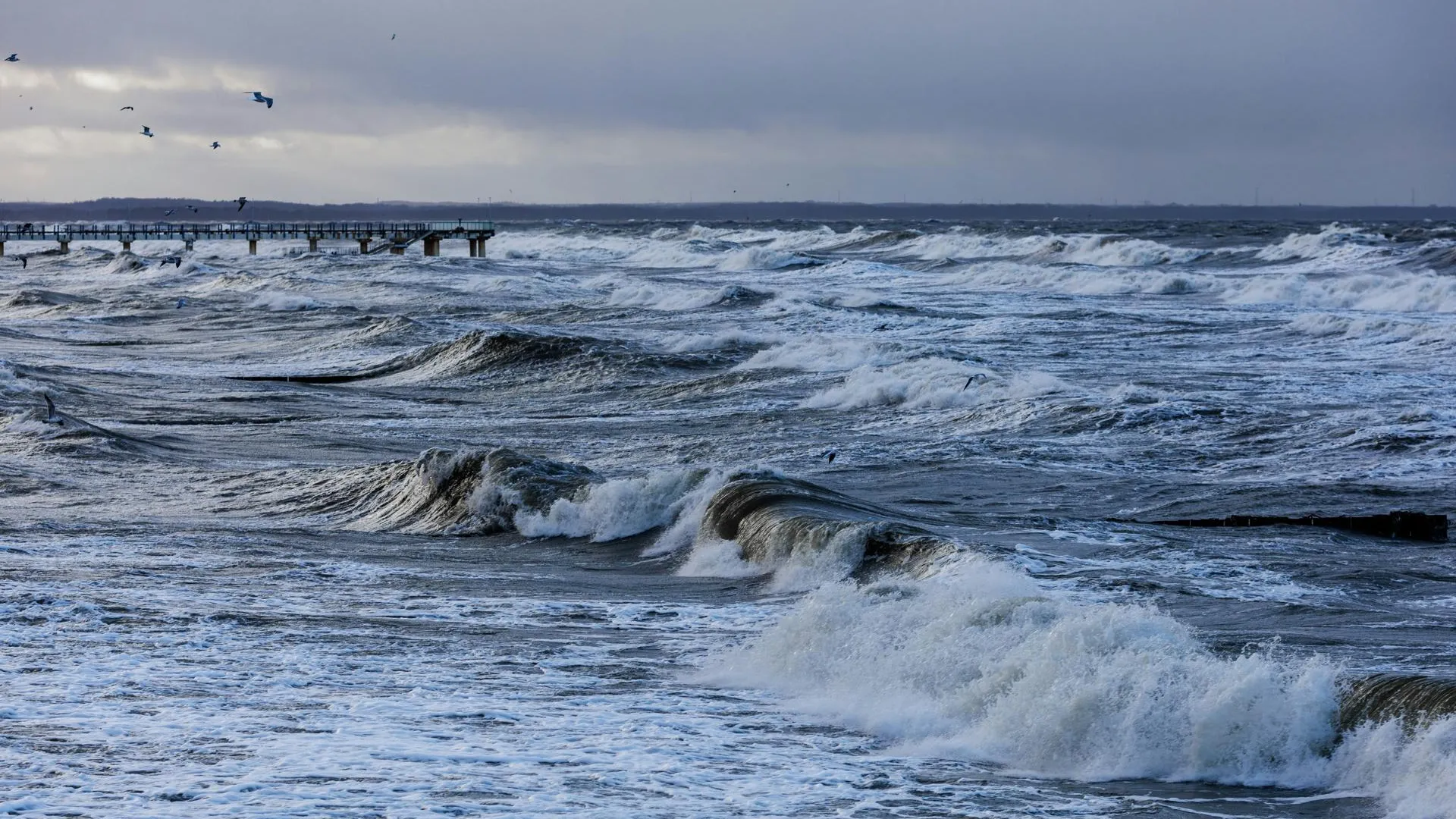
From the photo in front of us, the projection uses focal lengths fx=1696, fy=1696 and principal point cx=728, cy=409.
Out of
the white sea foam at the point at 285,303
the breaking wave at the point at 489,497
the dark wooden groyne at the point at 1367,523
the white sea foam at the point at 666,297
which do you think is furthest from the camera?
the white sea foam at the point at 666,297

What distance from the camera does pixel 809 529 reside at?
14.3m

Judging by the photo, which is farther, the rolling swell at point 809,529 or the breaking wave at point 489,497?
the breaking wave at point 489,497

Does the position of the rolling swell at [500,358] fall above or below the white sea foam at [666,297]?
below

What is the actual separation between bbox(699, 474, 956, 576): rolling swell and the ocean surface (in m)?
0.05

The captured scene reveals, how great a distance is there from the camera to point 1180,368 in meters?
31.0

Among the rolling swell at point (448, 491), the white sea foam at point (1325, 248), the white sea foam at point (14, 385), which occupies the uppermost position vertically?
the white sea foam at point (1325, 248)

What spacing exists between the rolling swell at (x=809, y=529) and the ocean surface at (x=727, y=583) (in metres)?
0.05

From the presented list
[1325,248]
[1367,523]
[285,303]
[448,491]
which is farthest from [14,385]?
[1325,248]

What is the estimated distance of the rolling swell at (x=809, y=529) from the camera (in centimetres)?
1366

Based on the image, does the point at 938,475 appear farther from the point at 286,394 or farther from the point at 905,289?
the point at 905,289

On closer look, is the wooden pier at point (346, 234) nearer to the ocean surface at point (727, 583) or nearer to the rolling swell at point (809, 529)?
the ocean surface at point (727, 583)

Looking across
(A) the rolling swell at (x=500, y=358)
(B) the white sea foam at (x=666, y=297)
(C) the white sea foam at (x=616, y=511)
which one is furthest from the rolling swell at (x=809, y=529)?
(B) the white sea foam at (x=666, y=297)

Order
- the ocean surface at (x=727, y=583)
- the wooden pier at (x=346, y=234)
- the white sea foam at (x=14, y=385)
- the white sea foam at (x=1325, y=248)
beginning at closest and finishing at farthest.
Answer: the ocean surface at (x=727, y=583) < the white sea foam at (x=14, y=385) < the white sea foam at (x=1325, y=248) < the wooden pier at (x=346, y=234)

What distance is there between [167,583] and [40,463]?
782cm
